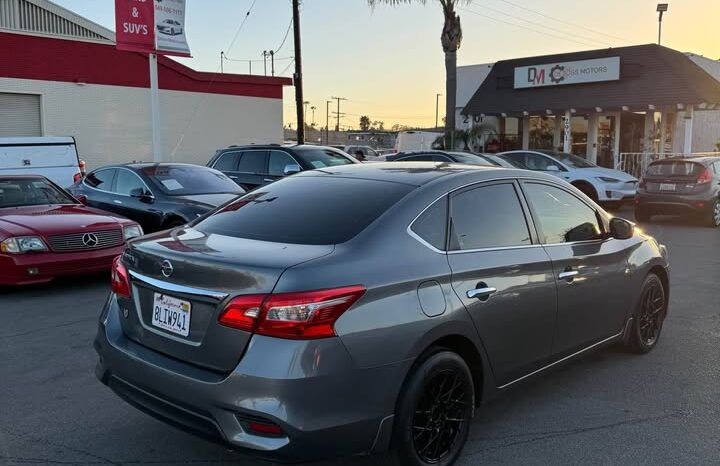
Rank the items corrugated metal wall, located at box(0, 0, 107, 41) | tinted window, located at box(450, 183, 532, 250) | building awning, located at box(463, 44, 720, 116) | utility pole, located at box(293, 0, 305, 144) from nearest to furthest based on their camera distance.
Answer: tinted window, located at box(450, 183, 532, 250)
building awning, located at box(463, 44, 720, 116)
utility pole, located at box(293, 0, 305, 144)
corrugated metal wall, located at box(0, 0, 107, 41)

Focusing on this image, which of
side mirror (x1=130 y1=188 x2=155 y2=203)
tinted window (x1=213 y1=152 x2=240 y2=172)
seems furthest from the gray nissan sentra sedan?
tinted window (x1=213 y1=152 x2=240 y2=172)

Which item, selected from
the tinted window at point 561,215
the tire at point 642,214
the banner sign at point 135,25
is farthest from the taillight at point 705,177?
the banner sign at point 135,25

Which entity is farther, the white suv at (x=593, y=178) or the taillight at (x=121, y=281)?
the white suv at (x=593, y=178)

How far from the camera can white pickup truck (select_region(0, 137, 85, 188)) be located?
46.0 feet

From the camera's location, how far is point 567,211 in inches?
183

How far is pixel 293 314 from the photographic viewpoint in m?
2.89

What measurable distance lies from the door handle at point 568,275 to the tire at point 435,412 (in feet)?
3.53

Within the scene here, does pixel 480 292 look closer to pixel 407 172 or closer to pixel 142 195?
pixel 407 172

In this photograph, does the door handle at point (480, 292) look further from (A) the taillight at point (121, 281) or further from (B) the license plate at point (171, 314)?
(A) the taillight at point (121, 281)

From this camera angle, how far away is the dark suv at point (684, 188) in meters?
13.7

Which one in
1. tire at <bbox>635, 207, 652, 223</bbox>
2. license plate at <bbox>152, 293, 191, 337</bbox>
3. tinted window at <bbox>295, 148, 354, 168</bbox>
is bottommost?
tire at <bbox>635, 207, 652, 223</bbox>

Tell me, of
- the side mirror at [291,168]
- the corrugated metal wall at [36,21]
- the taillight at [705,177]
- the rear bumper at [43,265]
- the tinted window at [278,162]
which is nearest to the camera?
the rear bumper at [43,265]

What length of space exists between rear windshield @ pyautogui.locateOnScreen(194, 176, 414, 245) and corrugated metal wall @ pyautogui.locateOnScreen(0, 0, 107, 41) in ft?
A: 77.1

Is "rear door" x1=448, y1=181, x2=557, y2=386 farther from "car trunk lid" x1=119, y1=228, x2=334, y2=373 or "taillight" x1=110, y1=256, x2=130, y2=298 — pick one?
"taillight" x1=110, y1=256, x2=130, y2=298
